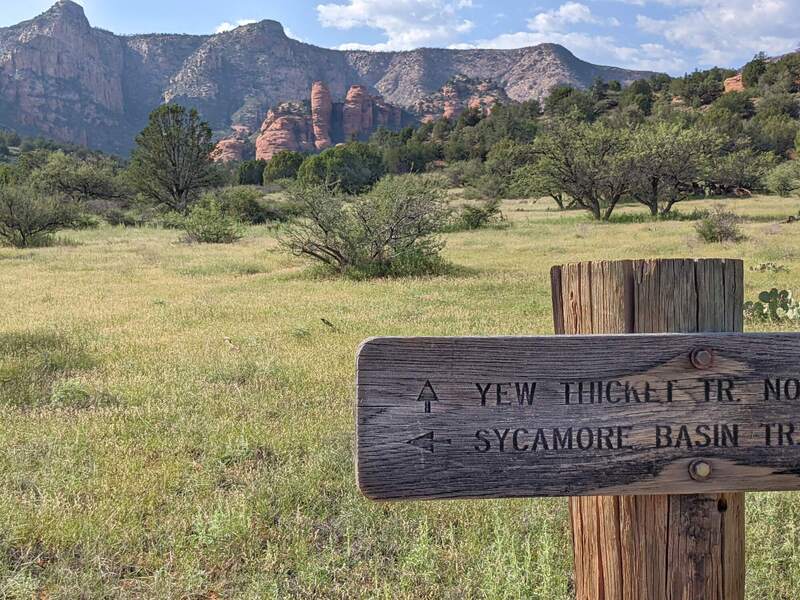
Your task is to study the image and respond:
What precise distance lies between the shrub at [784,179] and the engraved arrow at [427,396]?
41.9 metres

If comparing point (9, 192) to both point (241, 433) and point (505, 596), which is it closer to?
point (241, 433)

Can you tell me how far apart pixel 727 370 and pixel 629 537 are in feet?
1.58

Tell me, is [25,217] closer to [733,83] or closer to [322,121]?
[733,83]

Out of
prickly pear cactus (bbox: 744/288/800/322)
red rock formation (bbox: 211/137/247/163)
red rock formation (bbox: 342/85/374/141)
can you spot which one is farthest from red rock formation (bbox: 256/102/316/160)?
prickly pear cactus (bbox: 744/288/800/322)

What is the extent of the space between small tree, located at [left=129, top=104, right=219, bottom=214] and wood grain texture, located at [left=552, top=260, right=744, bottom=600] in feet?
147

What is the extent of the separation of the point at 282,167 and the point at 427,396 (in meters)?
73.8

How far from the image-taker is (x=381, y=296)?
36.3ft

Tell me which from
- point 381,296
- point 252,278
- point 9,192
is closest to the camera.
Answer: point 381,296

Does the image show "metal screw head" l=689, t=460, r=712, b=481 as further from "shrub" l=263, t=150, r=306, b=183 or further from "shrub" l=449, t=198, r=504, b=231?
"shrub" l=263, t=150, r=306, b=183

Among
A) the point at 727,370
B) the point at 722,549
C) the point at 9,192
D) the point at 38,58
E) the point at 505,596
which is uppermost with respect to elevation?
the point at 38,58

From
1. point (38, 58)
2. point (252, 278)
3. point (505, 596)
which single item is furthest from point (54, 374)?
point (38, 58)

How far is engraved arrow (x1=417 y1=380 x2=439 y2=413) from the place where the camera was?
4.57ft

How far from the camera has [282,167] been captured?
237ft

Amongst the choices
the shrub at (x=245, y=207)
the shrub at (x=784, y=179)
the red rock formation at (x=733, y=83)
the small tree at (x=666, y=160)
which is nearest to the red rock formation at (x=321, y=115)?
the red rock formation at (x=733, y=83)
